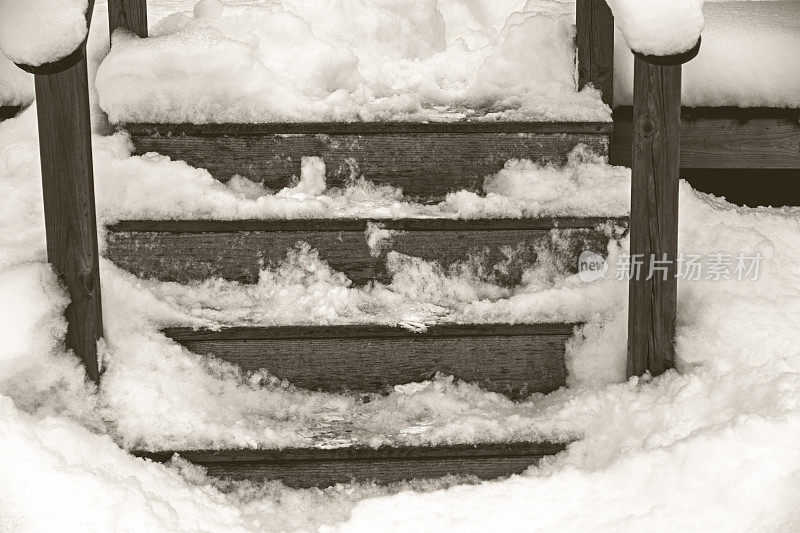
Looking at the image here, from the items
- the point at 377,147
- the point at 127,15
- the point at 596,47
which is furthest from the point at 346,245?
the point at 127,15

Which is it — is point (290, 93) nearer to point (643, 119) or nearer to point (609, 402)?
point (643, 119)

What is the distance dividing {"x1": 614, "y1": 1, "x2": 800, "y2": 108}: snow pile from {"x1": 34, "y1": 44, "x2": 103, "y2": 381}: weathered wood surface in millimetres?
1623

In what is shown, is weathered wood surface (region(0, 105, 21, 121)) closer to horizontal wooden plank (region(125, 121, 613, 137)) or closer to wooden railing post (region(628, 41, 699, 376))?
horizontal wooden plank (region(125, 121, 613, 137))

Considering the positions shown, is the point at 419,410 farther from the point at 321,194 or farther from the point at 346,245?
the point at 321,194

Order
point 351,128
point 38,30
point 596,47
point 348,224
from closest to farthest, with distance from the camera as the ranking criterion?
1. point 38,30
2. point 348,224
3. point 351,128
4. point 596,47

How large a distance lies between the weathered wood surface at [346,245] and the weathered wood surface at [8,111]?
909 millimetres

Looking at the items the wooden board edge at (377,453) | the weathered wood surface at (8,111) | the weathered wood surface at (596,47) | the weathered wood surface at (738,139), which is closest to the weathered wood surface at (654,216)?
the wooden board edge at (377,453)

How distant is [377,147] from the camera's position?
2564mm

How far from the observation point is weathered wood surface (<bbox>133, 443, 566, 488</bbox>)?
201 centimetres

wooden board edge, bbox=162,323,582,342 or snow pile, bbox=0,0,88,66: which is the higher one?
snow pile, bbox=0,0,88,66

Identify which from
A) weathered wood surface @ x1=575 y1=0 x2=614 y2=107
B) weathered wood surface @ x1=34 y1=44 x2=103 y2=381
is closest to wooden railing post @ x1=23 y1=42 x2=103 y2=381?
weathered wood surface @ x1=34 y1=44 x2=103 y2=381

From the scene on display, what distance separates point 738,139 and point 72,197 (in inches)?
80.1

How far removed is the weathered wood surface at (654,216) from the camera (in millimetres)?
1990

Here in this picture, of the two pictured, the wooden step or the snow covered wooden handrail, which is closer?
the snow covered wooden handrail
